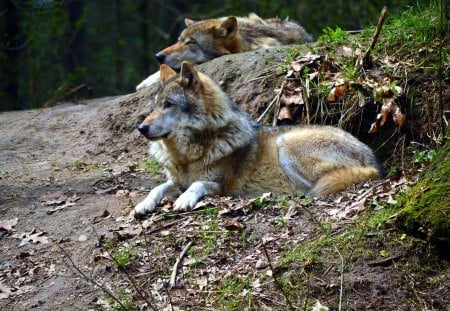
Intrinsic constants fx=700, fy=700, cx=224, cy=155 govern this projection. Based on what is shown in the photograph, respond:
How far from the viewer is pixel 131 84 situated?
84.2ft

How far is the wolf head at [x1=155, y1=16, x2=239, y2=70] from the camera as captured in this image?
1149 cm

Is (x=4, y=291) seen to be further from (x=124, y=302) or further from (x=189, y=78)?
(x=189, y=78)

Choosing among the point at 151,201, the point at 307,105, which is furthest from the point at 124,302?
the point at 307,105

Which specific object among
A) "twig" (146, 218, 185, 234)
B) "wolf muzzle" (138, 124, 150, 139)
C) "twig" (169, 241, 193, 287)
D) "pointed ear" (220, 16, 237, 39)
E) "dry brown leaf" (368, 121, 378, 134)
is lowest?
"twig" (146, 218, 185, 234)

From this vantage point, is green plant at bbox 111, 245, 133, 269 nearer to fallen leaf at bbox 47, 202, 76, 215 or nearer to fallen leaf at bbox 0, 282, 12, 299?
fallen leaf at bbox 0, 282, 12, 299

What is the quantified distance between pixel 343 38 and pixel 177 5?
1503 centimetres

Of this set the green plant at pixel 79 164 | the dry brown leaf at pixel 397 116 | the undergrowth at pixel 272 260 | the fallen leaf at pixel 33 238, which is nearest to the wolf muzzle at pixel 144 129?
the undergrowth at pixel 272 260

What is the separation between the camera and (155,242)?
6.23 meters

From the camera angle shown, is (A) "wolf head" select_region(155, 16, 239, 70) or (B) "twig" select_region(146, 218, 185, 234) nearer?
(B) "twig" select_region(146, 218, 185, 234)

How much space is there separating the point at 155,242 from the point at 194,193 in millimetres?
984

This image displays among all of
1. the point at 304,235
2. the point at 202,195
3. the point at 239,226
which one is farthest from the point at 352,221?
the point at 202,195

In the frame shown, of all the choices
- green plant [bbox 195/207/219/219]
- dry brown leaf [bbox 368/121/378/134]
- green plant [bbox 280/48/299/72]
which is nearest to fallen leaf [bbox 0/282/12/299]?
green plant [bbox 195/207/219/219]

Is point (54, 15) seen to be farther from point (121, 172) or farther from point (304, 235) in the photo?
point (304, 235)

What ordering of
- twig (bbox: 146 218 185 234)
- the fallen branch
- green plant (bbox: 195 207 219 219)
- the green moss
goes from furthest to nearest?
green plant (bbox: 195 207 219 219)
twig (bbox: 146 218 185 234)
the fallen branch
the green moss
